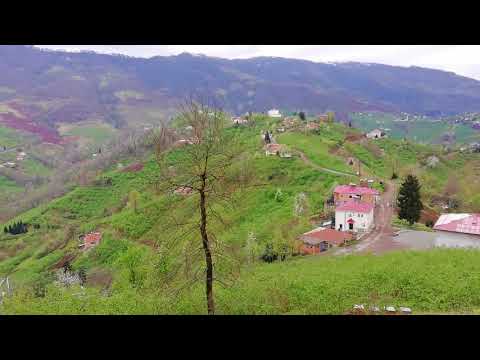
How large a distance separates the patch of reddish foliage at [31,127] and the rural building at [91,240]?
315ft

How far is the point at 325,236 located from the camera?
22281 mm

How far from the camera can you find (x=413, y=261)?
43.6ft

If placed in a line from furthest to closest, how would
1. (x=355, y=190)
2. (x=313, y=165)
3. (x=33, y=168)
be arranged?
(x=33, y=168)
(x=313, y=165)
(x=355, y=190)

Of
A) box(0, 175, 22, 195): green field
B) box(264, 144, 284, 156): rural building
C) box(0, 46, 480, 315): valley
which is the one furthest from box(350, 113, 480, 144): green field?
box(0, 175, 22, 195): green field

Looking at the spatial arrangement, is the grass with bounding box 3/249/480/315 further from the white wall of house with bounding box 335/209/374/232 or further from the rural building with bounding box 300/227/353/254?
the white wall of house with bounding box 335/209/374/232

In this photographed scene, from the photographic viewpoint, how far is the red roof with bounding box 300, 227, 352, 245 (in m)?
21.8

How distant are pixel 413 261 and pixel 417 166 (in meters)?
36.3

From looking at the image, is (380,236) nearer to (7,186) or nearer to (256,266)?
(256,266)

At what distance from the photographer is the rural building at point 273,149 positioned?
4388 centimetres

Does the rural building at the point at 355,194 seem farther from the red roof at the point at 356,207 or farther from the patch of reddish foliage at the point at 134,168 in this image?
the patch of reddish foliage at the point at 134,168

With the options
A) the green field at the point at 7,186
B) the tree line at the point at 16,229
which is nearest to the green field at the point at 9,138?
the green field at the point at 7,186

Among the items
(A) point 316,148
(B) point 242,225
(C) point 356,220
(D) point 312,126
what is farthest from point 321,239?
(D) point 312,126

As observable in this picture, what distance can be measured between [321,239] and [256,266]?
4.98 m

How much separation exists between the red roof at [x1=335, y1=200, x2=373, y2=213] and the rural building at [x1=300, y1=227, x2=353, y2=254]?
1.50 meters
